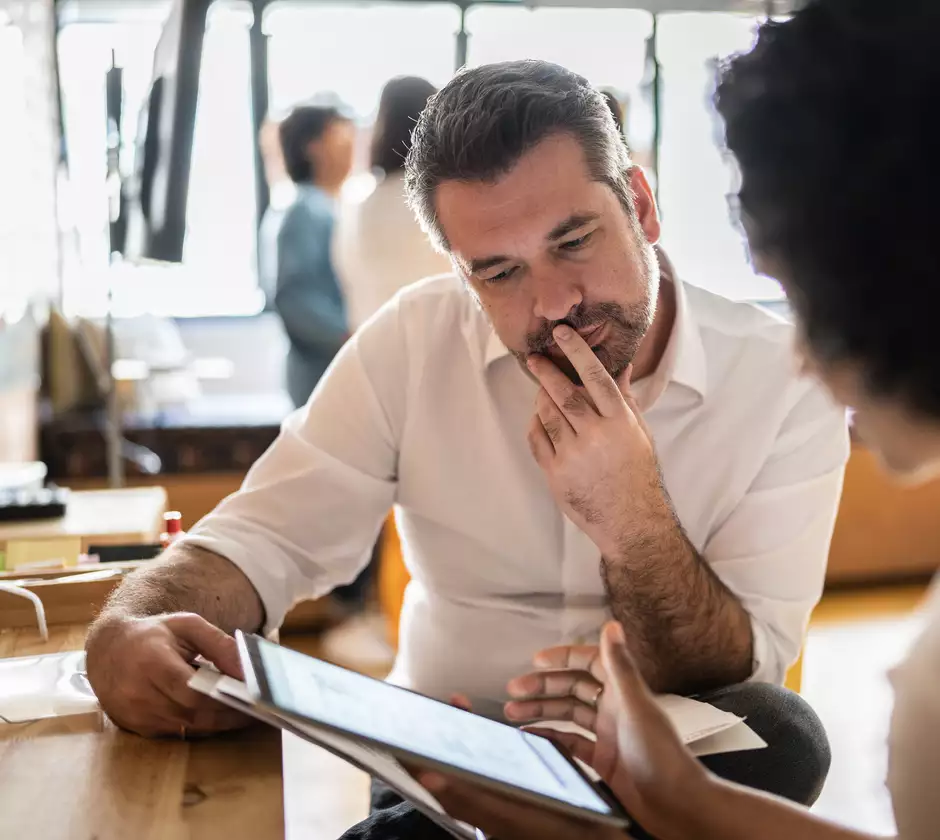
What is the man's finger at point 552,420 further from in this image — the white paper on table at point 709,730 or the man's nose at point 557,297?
the white paper on table at point 709,730

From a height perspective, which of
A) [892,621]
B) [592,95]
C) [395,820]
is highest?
[592,95]

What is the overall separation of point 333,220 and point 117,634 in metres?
2.37

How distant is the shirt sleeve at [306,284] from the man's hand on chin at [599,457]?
1.99 m

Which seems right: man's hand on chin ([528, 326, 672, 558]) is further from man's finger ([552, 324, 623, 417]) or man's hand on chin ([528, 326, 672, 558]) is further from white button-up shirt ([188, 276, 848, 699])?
white button-up shirt ([188, 276, 848, 699])

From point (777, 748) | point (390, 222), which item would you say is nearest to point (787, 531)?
point (777, 748)

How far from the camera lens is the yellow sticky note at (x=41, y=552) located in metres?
1.50

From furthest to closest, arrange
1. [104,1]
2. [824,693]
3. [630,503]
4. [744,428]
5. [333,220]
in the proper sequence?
[104,1]
[333,220]
[824,693]
[744,428]
[630,503]

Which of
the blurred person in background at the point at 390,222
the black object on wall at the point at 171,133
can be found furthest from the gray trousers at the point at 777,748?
the blurred person in background at the point at 390,222

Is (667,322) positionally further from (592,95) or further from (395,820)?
(395,820)

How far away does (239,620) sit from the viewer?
4.10ft

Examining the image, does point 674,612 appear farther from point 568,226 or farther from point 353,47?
point 353,47

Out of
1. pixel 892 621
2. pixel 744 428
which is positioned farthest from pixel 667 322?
→ pixel 892 621

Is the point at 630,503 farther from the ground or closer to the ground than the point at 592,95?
closer to the ground

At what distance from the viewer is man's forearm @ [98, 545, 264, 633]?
111cm
